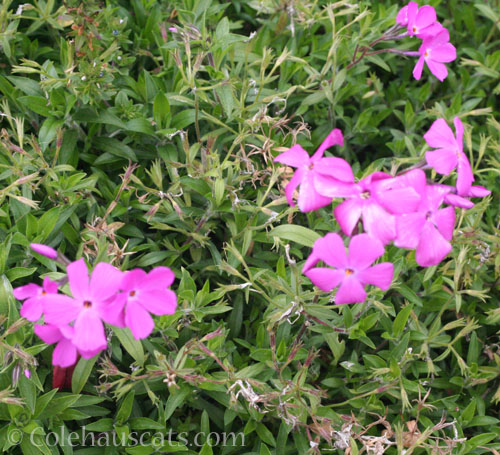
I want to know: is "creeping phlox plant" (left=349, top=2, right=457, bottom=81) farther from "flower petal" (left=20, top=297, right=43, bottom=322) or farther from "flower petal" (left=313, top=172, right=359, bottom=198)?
"flower petal" (left=20, top=297, right=43, bottom=322)

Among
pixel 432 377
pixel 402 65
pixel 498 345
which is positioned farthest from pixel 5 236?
pixel 402 65

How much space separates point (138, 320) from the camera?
1.27m

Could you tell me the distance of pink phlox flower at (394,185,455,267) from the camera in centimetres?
128

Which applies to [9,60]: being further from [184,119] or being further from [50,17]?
[184,119]

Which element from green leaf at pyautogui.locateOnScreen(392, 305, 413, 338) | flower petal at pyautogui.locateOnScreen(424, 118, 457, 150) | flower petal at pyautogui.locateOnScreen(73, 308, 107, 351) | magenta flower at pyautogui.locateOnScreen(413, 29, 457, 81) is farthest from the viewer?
magenta flower at pyautogui.locateOnScreen(413, 29, 457, 81)

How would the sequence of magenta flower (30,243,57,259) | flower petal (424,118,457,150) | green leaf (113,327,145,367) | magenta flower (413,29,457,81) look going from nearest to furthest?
A: magenta flower (30,243,57,259) → flower petal (424,118,457,150) → green leaf (113,327,145,367) → magenta flower (413,29,457,81)

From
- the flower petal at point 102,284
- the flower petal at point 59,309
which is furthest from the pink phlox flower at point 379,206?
the flower petal at point 59,309

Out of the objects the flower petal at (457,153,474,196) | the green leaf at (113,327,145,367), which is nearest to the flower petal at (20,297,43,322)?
the green leaf at (113,327,145,367)

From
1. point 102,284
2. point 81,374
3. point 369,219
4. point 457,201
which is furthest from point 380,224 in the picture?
point 81,374

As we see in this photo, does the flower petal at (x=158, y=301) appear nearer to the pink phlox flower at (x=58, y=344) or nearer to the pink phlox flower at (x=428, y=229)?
the pink phlox flower at (x=58, y=344)

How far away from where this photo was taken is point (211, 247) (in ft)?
6.66

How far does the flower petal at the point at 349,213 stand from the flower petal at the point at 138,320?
0.49 meters

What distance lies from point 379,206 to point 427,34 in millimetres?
1000

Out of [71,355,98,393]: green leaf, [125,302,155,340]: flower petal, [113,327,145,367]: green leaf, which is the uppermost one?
[125,302,155,340]: flower petal
